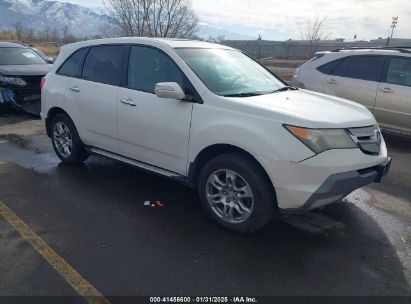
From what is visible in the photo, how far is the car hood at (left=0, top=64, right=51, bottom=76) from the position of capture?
31.4ft

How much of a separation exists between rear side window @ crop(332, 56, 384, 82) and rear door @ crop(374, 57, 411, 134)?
0.18 m

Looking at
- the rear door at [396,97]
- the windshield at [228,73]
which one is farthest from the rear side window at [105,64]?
the rear door at [396,97]

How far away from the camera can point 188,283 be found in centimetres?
318

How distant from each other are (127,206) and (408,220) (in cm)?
308

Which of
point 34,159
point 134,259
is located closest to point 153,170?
point 134,259

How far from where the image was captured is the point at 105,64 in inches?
206

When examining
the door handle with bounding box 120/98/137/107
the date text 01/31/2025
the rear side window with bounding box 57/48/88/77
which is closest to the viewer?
the date text 01/31/2025

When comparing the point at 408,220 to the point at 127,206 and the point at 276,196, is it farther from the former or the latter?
the point at 127,206

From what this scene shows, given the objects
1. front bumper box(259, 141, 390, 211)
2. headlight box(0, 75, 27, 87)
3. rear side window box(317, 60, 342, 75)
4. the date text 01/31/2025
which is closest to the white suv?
front bumper box(259, 141, 390, 211)

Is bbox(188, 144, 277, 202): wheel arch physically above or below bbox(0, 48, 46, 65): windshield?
below

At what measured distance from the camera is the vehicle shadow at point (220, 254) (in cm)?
317

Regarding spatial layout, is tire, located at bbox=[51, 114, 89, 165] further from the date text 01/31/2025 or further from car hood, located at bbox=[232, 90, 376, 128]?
the date text 01/31/2025

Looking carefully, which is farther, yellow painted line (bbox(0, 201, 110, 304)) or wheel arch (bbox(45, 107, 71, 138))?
wheel arch (bbox(45, 107, 71, 138))

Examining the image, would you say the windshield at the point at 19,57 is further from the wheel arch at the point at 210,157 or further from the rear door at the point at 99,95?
the wheel arch at the point at 210,157
